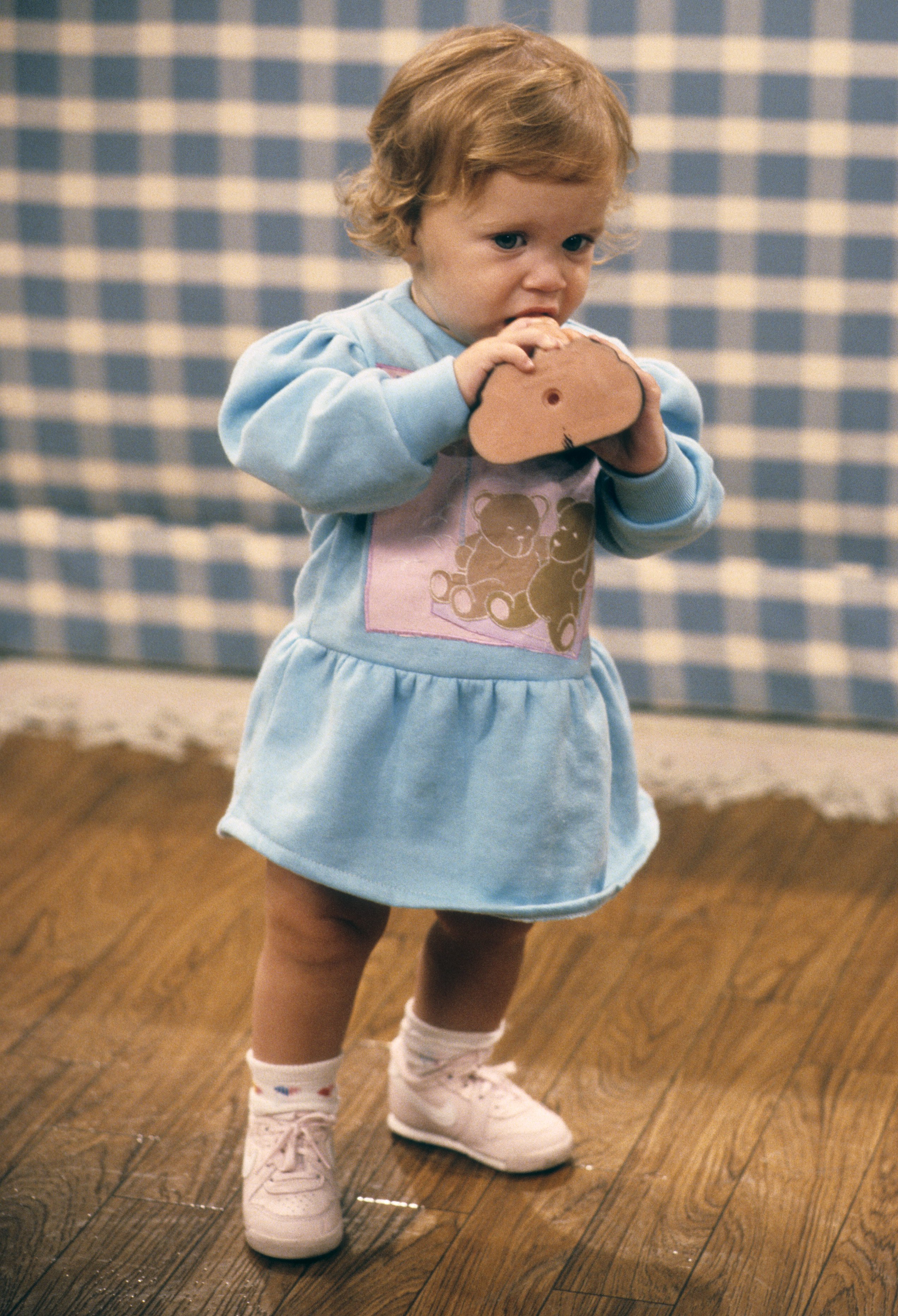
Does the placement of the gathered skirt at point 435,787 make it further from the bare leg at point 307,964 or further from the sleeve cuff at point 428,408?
the sleeve cuff at point 428,408

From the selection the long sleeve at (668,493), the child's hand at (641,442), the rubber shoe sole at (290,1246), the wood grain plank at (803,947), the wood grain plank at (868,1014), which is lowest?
the wood grain plank at (803,947)

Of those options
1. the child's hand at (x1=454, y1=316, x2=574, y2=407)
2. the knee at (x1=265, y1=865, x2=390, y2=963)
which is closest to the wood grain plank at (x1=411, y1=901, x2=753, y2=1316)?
the knee at (x1=265, y1=865, x2=390, y2=963)

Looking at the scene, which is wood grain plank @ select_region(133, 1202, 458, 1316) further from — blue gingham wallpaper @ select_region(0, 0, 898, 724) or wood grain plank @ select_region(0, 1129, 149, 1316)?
blue gingham wallpaper @ select_region(0, 0, 898, 724)

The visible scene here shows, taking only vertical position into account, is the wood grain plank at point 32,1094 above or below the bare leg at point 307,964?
below

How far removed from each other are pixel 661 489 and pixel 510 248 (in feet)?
0.53

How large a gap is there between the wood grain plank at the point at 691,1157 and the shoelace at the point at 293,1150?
0.17 metres

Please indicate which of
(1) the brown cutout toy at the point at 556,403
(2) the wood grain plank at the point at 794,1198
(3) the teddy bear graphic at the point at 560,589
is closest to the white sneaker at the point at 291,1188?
(2) the wood grain plank at the point at 794,1198

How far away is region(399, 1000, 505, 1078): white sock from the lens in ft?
3.57

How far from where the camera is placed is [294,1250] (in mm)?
982

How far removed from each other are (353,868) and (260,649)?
949mm

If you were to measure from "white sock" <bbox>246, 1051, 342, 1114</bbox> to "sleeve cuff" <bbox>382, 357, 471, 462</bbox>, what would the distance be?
410 millimetres

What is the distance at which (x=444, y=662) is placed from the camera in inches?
35.7

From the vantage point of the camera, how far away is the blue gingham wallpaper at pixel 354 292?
1.65m

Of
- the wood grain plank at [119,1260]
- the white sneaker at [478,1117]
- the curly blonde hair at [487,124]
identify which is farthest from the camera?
the white sneaker at [478,1117]
